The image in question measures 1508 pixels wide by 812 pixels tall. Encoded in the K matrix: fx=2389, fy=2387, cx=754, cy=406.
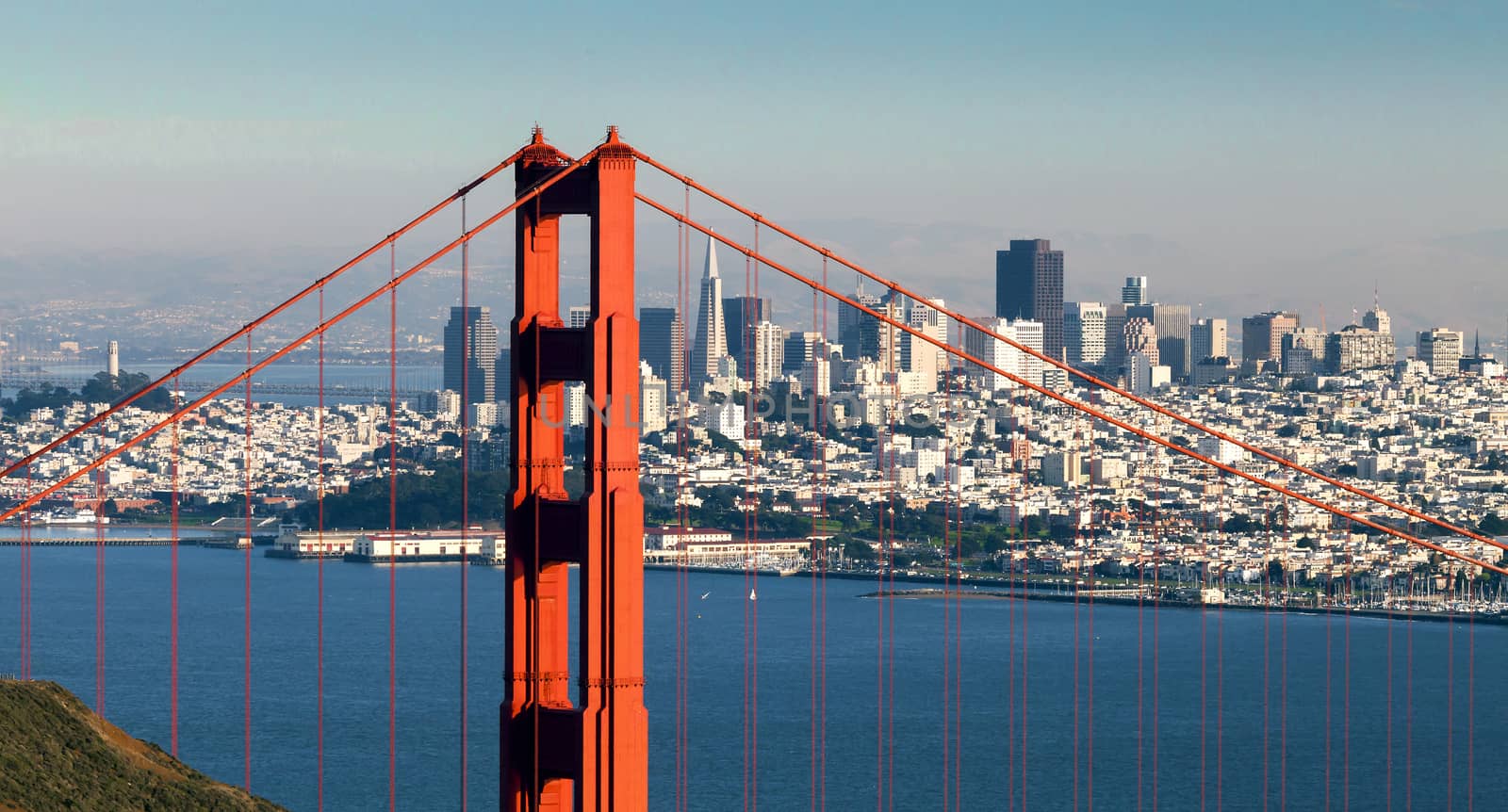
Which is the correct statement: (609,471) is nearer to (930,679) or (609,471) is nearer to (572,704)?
(572,704)

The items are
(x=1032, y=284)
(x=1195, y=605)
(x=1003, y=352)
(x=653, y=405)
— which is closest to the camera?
(x=1195, y=605)

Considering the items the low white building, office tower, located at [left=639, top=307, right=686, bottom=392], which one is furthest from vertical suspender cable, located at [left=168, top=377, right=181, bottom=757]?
office tower, located at [left=639, top=307, right=686, bottom=392]

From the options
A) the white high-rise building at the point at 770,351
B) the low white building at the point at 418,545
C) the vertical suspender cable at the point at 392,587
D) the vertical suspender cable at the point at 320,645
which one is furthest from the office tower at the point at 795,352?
the vertical suspender cable at the point at 320,645

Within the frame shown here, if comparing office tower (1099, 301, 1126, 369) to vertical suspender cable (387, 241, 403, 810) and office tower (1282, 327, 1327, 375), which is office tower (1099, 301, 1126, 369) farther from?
vertical suspender cable (387, 241, 403, 810)

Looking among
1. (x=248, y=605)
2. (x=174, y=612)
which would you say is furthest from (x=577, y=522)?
(x=174, y=612)

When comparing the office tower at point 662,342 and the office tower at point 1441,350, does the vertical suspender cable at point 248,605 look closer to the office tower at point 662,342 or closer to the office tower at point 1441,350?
the office tower at point 662,342

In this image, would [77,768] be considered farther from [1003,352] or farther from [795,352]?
[1003,352]

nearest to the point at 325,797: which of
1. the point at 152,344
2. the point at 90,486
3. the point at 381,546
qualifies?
the point at 381,546
